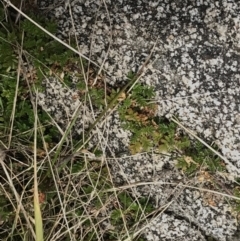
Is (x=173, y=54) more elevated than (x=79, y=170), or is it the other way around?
(x=173, y=54)

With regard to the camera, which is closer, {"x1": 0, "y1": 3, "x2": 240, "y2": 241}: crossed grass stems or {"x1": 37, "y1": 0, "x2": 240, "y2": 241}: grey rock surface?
{"x1": 37, "y1": 0, "x2": 240, "y2": 241}: grey rock surface

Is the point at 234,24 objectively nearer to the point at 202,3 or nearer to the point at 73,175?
the point at 202,3

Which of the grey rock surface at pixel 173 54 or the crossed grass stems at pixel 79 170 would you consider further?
the crossed grass stems at pixel 79 170

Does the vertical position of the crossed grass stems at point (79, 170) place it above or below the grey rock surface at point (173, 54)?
below

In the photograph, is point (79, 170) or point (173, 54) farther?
point (79, 170)

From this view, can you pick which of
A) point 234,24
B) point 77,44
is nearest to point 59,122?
point 77,44

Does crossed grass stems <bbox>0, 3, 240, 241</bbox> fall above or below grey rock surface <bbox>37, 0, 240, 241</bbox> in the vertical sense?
below
